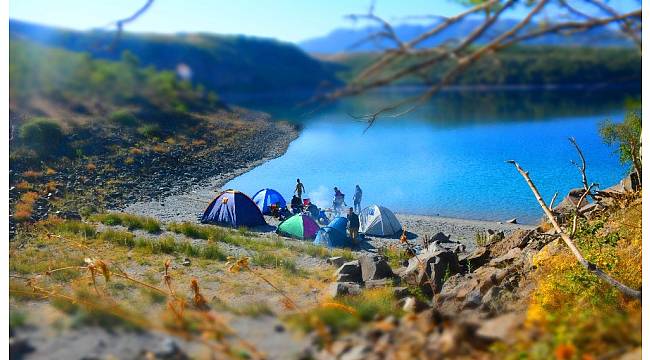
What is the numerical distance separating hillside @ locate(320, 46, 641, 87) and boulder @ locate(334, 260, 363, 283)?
2602mm

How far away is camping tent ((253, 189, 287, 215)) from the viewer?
8.41m

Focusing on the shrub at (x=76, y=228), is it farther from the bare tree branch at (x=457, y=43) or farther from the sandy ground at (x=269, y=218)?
the bare tree branch at (x=457, y=43)

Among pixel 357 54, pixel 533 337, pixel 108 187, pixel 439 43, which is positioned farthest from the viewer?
pixel 108 187

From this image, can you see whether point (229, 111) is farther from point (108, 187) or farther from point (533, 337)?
point (533, 337)

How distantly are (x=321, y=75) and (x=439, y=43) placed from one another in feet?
4.36

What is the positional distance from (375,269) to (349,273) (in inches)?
12.8

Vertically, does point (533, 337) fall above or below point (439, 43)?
below

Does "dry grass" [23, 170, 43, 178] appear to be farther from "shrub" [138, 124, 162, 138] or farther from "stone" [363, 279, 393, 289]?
"stone" [363, 279, 393, 289]

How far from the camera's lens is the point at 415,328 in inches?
111

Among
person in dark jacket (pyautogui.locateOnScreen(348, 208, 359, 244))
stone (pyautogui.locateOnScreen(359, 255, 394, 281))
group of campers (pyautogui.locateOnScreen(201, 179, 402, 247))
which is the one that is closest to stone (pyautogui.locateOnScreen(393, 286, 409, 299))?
stone (pyautogui.locateOnScreen(359, 255, 394, 281))

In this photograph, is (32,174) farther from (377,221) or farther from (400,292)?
(377,221)

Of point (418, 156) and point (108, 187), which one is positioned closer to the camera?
point (108, 187)

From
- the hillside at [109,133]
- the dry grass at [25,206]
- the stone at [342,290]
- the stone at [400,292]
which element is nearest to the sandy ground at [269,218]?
the hillside at [109,133]
